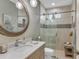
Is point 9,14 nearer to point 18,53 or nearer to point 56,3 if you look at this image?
point 18,53

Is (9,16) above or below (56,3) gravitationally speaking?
below

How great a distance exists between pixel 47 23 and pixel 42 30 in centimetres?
46

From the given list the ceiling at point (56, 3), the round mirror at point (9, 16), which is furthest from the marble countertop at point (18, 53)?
the ceiling at point (56, 3)

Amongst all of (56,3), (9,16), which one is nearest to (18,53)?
(9,16)

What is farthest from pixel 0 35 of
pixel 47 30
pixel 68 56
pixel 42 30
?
pixel 68 56

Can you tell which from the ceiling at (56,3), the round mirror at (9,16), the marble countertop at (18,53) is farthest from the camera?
the ceiling at (56,3)

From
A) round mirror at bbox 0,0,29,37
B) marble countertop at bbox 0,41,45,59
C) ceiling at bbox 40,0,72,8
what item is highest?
ceiling at bbox 40,0,72,8

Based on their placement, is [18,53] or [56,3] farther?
[56,3]

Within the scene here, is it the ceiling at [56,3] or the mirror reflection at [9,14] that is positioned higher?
the ceiling at [56,3]

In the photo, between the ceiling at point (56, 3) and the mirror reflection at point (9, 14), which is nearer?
the mirror reflection at point (9, 14)

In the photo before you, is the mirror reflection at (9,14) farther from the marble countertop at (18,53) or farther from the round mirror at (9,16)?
the marble countertop at (18,53)

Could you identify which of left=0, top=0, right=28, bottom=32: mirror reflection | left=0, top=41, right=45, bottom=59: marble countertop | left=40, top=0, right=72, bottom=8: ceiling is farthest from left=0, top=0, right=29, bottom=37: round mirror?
left=40, top=0, right=72, bottom=8: ceiling

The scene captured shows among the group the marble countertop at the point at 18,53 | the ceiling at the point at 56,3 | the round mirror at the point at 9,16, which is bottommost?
the marble countertop at the point at 18,53

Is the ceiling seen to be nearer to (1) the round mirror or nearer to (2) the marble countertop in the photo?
(1) the round mirror
